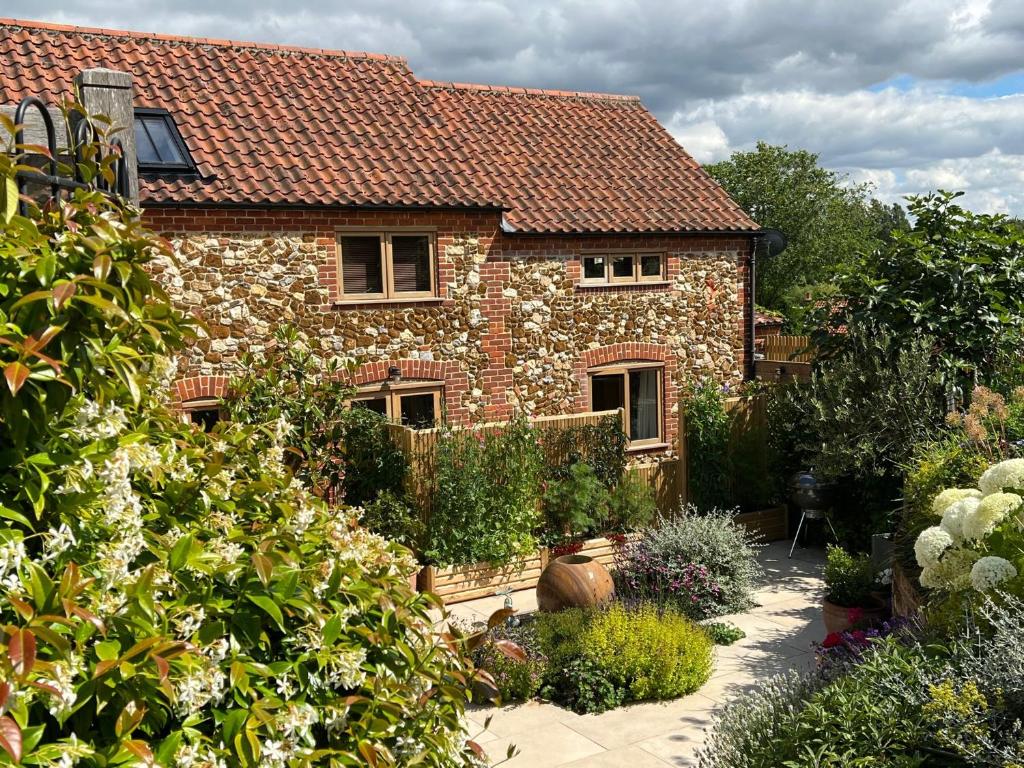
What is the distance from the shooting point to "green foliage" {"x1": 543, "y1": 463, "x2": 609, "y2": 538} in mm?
11203

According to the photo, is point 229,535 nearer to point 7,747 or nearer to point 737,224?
point 7,747

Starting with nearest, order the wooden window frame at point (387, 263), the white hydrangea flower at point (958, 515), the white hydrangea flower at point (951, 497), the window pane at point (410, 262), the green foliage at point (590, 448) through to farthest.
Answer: the white hydrangea flower at point (958, 515), the white hydrangea flower at point (951, 497), the green foliage at point (590, 448), the wooden window frame at point (387, 263), the window pane at point (410, 262)

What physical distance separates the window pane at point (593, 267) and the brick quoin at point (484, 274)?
6.5 inches

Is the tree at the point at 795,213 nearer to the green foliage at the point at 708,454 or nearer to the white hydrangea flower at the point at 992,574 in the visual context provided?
the green foliage at the point at 708,454

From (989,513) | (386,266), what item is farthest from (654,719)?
(386,266)

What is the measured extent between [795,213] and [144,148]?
38.5 metres

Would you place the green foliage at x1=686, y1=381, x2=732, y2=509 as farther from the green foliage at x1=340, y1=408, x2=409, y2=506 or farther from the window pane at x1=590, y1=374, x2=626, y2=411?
the green foliage at x1=340, y1=408, x2=409, y2=506

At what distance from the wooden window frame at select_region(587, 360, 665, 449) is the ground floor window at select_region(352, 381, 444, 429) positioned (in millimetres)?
2662

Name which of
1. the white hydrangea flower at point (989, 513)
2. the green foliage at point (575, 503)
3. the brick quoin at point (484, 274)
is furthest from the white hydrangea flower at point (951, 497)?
the brick quoin at point (484, 274)

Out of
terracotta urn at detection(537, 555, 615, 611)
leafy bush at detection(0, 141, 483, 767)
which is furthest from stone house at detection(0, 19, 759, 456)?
leafy bush at detection(0, 141, 483, 767)

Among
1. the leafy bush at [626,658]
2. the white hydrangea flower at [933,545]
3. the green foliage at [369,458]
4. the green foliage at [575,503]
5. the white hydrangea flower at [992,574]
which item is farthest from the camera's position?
the green foliage at [575,503]

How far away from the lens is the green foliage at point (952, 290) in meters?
10.6

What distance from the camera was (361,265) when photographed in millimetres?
12211

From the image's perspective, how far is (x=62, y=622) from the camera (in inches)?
73.1
